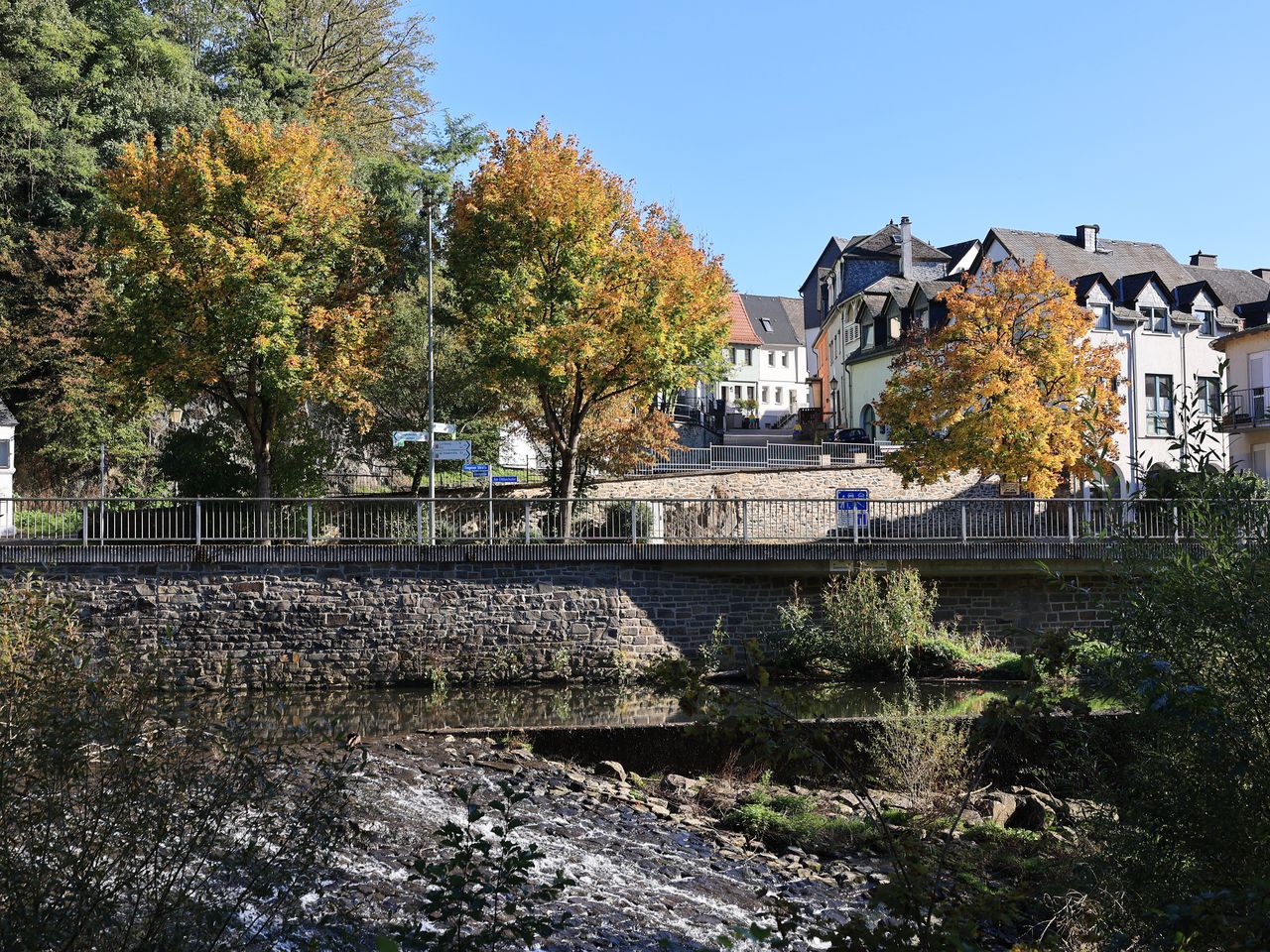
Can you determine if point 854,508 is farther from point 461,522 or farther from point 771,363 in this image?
point 771,363

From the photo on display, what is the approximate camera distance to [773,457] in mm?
38219

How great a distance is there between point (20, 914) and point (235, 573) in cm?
1644

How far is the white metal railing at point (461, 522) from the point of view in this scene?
2052cm

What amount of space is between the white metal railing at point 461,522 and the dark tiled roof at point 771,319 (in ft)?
188

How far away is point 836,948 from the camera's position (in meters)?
4.24

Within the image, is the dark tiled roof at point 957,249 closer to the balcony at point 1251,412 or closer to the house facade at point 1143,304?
the house facade at point 1143,304

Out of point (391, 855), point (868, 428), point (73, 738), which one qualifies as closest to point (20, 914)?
point (73, 738)

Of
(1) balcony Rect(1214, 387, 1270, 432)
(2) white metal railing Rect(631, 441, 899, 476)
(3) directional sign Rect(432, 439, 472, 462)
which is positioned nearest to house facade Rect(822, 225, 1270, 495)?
(1) balcony Rect(1214, 387, 1270, 432)

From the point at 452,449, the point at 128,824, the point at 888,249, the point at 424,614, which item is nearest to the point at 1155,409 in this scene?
the point at 888,249

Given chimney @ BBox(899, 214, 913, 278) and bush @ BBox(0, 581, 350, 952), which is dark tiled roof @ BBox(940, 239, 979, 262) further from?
bush @ BBox(0, 581, 350, 952)

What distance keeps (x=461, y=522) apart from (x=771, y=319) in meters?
62.1

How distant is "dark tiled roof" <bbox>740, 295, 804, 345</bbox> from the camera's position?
268 ft

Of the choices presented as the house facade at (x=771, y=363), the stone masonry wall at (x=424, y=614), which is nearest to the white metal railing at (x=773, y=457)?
the stone masonry wall at (x=424, y=614)

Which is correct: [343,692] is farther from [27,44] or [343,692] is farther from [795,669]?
[27,44]
